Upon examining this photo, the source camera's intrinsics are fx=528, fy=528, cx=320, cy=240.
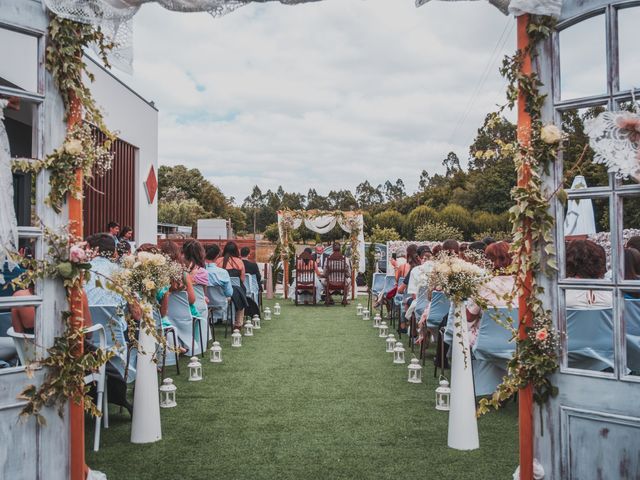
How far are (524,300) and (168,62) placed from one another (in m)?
6.02

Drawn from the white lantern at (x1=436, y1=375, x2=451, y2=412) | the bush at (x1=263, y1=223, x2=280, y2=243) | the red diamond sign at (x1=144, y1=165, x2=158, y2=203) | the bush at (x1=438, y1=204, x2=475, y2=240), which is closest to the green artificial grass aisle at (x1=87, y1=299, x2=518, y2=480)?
the white lantern at (x1=436, y1=375, x2=451, y2=412)

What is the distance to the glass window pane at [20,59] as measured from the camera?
266 cm

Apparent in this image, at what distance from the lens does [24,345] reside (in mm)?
2783

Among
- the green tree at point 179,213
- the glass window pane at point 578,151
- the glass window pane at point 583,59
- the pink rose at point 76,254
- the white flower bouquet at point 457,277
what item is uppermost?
the green tree at point 179,213

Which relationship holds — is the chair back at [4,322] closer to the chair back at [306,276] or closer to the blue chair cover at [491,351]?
the blue chair cover at [491,351]

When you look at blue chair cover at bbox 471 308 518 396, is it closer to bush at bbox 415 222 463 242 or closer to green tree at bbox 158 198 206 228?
bush at bbox 415 222 463 242

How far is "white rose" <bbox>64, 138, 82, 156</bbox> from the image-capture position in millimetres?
2602

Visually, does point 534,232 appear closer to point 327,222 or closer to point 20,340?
point 20,340

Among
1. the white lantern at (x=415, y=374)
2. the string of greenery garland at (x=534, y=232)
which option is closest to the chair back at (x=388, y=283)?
the white lantern at (x=415, y=374)


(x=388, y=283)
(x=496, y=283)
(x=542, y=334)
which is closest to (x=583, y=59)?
(x=542, y=334)

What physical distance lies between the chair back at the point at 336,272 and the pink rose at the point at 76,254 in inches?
410

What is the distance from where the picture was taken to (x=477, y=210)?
42.3 m

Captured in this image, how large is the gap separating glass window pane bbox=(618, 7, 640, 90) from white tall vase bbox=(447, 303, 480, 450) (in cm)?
179

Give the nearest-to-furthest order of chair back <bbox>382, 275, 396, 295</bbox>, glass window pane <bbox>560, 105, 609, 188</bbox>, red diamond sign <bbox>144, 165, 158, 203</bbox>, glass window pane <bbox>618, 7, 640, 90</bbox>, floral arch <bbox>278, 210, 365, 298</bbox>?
glass window pane <bbox>618, 7, 640, 90</bbox> < glass window pane <bbox>560, 105, 609, 188</bbox> < chair back <bbox>382, 275, 396, 295</bbox> < red diamond sign <bbox>144, 165, 158, 203</bbox> < floral arch <bbox>278, 210, 365, 298</bbox>
